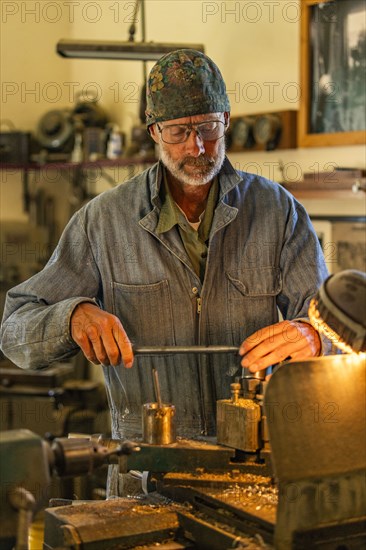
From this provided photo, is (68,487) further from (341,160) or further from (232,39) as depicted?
(232,39)

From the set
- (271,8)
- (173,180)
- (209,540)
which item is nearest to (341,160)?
(271,8)

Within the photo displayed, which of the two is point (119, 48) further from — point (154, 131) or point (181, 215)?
point (181, 215)

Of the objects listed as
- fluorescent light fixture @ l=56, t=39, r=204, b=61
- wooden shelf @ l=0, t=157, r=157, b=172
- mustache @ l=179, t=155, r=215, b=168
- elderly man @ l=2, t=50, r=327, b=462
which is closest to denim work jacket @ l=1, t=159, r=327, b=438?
elderly man @ l=2, t=50, r=327, b=462

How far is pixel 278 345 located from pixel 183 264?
0.47 metres

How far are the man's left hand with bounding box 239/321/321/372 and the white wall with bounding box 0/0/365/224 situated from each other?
5.45 feet

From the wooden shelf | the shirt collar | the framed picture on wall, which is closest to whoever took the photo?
the shirt collar

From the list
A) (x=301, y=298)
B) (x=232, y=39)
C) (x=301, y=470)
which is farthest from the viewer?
(x=232, y=39)

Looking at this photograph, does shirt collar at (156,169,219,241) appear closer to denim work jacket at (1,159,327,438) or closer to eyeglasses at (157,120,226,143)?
denim work jacket at (1,159,327,438)

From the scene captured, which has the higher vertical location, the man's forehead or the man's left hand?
the man's forehead

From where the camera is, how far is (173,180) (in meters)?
2.53

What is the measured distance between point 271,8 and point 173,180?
1789 millimetres

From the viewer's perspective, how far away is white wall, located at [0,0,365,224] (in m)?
3.96

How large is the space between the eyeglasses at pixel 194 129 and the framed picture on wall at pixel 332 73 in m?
1.36

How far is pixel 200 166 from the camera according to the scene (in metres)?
2.37
